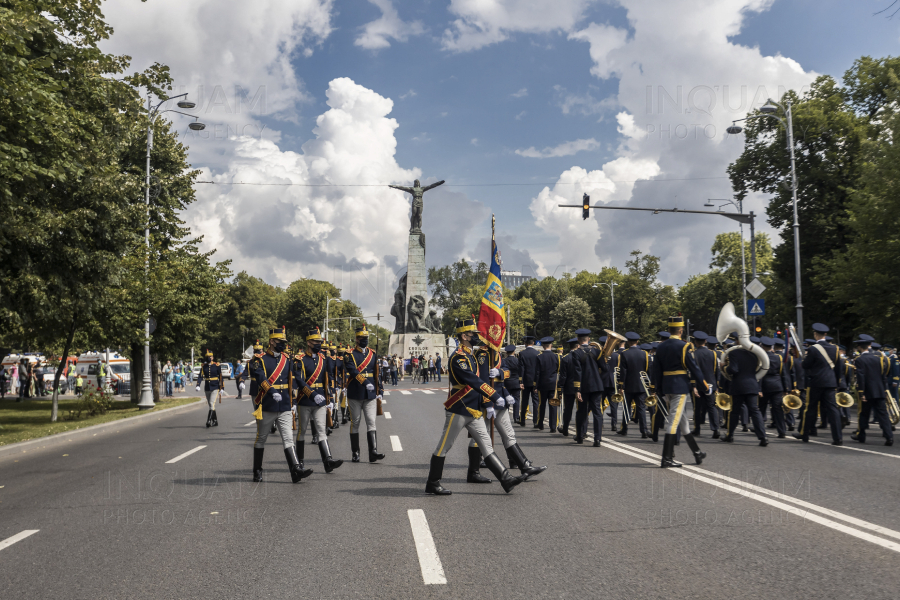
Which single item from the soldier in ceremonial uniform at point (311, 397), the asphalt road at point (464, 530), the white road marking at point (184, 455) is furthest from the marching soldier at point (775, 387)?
the white road marking at point (184, 455)

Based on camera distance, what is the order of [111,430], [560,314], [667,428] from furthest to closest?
1. [560,314]
2. [111,430]
3. [667,428]

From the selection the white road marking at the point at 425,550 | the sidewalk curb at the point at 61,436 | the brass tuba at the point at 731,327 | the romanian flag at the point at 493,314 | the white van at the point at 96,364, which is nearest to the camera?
the white road marking at the point at 425,550

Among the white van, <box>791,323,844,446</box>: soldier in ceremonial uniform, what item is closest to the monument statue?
the white van

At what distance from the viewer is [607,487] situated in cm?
825

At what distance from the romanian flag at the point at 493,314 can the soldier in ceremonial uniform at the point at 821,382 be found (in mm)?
5431

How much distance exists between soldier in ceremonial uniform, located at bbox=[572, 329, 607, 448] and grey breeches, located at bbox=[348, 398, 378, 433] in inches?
140

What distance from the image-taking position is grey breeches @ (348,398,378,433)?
36.4 feet

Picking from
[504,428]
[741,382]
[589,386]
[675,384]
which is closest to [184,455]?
[504,428]

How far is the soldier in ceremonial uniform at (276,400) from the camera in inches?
351

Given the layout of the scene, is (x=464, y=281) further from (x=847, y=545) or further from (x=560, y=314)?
(x=847, y=545)

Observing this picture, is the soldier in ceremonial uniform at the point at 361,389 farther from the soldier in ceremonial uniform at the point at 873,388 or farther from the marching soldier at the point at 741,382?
the soldier in ceremonial uniform at the point at 873,388

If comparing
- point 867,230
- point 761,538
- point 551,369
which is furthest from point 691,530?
point 867,230

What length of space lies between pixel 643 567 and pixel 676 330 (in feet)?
19.0

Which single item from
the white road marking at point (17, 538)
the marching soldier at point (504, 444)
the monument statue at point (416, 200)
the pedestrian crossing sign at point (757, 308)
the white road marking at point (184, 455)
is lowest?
the white road marking at point (184, 455)
